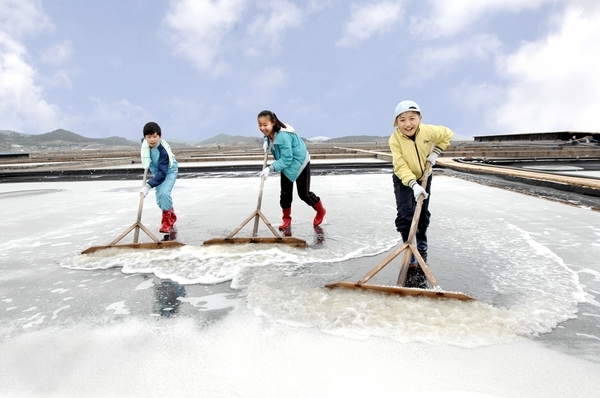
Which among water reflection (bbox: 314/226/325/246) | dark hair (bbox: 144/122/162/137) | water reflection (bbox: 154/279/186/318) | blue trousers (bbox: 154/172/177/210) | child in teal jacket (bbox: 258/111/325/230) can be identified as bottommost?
water reflection (bbox: 154/279/186/318)

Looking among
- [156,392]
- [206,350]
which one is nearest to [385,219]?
[206,350]

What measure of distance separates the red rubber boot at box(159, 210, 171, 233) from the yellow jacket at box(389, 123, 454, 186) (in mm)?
2741

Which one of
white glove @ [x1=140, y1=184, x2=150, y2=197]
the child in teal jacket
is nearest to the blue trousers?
white glove @ [x1=140, y1=184, x2=150, y2=197]

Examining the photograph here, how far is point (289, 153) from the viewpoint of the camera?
12.7 feet

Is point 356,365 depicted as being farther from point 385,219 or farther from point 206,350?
point 385,219

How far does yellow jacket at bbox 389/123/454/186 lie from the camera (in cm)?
279

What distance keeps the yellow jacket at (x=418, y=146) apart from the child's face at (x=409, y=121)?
8 centimetres

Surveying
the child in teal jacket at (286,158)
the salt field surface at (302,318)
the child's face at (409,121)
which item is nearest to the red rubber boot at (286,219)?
the child in teal jacket at (286,158)

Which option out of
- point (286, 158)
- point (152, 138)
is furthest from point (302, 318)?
point (152, 138)

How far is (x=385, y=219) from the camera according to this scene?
4.55m

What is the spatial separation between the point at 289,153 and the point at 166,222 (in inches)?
66.7

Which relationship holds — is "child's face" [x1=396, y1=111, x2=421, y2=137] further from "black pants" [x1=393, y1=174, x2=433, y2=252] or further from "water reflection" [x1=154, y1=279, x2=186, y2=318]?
"water reflection" [x1=154, y1=279, x2=186, y2=318]

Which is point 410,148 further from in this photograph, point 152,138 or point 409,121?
point 152,138

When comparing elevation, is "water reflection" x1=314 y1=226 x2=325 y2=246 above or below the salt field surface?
above
